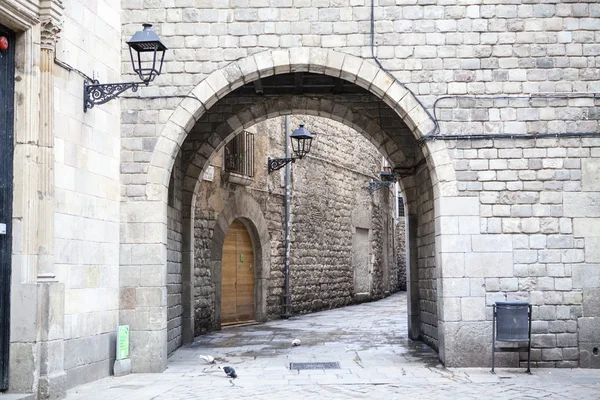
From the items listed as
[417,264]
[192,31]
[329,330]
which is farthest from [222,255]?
[192,31]

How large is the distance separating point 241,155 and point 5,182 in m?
7.60

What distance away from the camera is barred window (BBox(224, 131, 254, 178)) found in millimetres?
13367

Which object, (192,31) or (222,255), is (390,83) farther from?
(222,255)

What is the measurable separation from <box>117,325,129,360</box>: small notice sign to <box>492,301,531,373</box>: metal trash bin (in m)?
3.91

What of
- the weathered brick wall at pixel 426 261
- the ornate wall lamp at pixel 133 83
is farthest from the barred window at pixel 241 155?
the ornate wall lamp at pixel 133 83

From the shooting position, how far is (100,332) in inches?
307

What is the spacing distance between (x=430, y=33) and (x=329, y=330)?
232 inches

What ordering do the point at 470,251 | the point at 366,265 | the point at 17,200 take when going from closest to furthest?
the point at 17,200, the point at 470,251, the point at 366,265

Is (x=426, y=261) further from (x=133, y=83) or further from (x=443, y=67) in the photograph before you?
(x=133, y=83)

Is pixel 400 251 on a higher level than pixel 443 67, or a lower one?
lower

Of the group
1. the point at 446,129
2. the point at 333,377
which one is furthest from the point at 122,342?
the point at 446,129

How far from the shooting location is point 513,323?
7930 mm

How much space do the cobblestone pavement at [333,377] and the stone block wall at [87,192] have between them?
48 cm

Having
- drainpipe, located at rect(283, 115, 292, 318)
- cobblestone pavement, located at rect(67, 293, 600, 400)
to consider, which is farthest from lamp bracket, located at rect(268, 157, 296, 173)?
cobblestone pavement, located at rect(67, 293, 600, 400)
